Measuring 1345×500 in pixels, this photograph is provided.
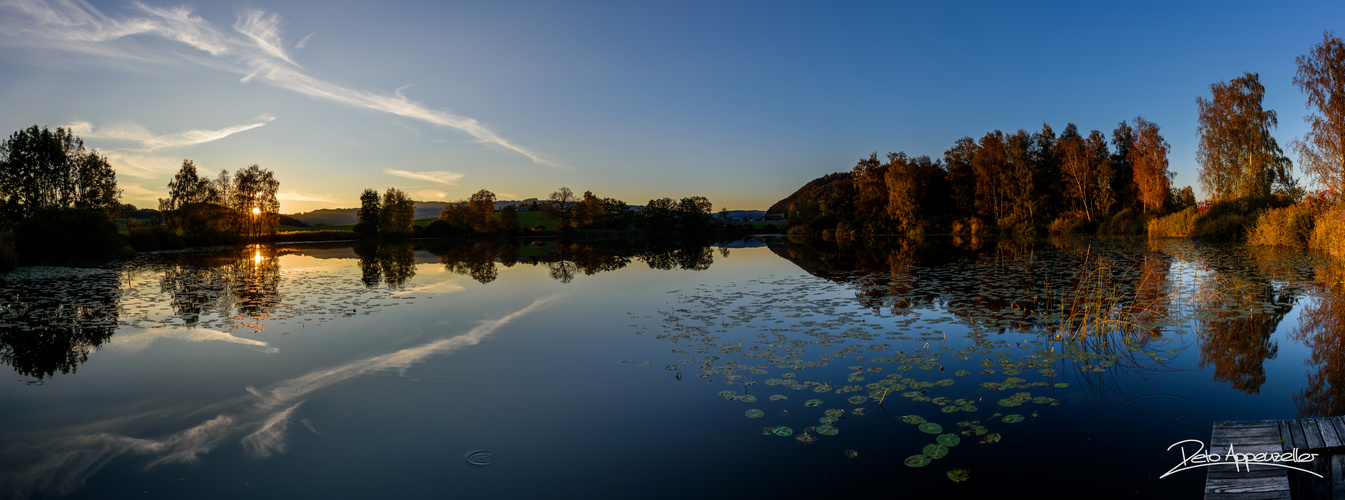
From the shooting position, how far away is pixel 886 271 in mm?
20609

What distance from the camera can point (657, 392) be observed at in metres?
6.73

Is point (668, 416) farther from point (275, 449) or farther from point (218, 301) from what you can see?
point (218, 301)

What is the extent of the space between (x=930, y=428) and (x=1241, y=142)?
57080mm

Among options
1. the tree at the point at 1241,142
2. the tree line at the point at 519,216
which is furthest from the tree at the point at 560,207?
the tree at the point at 1241,142

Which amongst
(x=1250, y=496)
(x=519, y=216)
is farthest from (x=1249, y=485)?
(x=519, y=216)

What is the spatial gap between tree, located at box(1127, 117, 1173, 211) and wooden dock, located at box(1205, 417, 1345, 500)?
192 ft

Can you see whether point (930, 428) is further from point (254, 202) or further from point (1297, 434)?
point (254, 202)

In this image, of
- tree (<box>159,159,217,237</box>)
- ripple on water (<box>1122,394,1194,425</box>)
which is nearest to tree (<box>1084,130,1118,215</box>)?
ripple on water (<box>1122,394,1194,425</box>)

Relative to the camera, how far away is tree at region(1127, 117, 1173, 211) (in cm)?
4912

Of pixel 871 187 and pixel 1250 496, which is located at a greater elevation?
pixel 871 187

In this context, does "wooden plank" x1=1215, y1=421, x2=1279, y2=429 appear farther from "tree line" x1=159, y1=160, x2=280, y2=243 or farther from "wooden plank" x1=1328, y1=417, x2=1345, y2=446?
"tree line" x1=159, y1=160, x2=280, y2=243

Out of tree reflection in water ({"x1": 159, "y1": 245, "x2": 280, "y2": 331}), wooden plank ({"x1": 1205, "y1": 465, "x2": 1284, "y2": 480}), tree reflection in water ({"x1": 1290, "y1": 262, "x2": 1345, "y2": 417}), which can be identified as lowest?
tree reflection in water ({"x1": 159, "y1": 245, "x2": 280, "y2": 331})

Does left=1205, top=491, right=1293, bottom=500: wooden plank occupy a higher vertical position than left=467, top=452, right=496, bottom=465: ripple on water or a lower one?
higher

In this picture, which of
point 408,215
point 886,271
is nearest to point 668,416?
point 886,271
